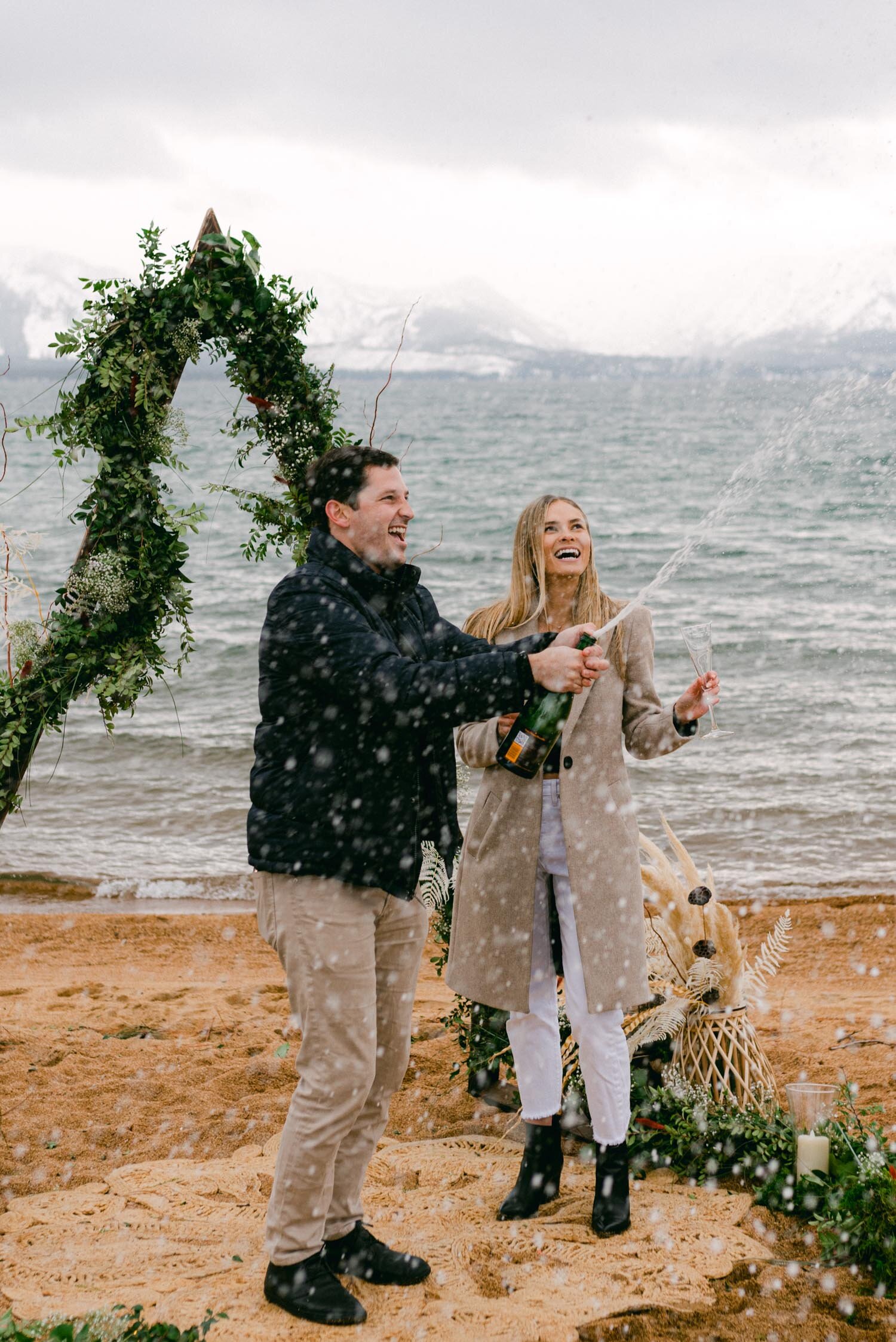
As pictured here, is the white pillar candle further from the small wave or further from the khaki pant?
the small wave

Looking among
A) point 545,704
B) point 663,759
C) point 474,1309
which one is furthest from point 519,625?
point 663,759

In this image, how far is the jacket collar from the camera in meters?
3.10

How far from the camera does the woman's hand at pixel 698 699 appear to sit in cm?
346

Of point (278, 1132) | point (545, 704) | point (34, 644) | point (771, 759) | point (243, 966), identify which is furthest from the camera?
point (771, 759)

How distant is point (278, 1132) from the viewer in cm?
437

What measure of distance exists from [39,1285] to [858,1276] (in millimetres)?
2333

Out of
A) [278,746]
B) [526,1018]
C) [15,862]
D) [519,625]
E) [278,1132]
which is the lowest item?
[15,862]

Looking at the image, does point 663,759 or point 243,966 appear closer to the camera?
point 243,966

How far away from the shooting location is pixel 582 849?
3527mm

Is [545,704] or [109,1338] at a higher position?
[545,704]

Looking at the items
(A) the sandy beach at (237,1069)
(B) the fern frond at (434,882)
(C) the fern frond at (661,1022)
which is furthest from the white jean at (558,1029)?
(B) the fern frond at (434,882)

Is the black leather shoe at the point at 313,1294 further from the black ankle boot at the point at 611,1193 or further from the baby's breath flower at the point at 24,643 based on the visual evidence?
the baby's breath flower at the point at 24,643

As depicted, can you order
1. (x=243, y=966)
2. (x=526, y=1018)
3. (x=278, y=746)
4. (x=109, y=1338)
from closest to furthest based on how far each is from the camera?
(x=109, y=1338)
(x=278, y=746)
(x=526, y=1018)
(x=243, y=966)

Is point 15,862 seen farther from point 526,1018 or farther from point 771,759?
point 771,759
